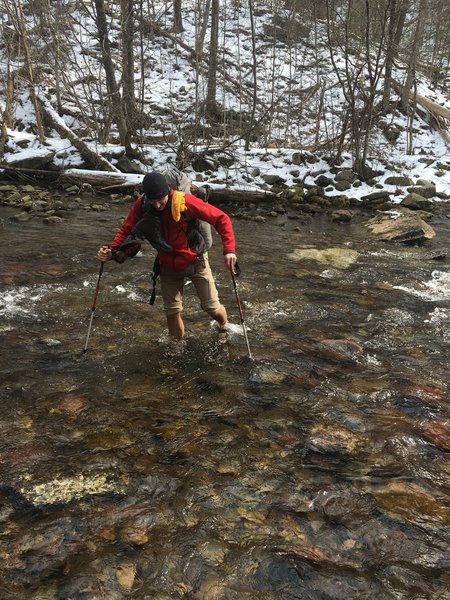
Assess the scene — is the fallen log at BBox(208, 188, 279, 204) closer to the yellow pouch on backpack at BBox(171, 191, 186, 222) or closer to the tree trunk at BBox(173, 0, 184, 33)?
the yellow pouch on backpack at BBox(171, 191, 186, 222)

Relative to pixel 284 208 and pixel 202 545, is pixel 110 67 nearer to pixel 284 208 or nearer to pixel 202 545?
pixel 284 208

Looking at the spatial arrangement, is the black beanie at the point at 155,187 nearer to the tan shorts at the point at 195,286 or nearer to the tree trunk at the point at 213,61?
the tan shorts at the point at 195,286

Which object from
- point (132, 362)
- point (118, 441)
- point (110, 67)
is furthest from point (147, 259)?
point (110, 67)

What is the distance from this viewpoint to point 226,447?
14.9 feet

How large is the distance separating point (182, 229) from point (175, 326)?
1.51 meters

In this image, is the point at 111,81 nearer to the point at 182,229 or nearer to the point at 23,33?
the point at 23,33

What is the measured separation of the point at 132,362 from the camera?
6.04 m

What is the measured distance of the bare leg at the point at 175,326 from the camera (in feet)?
20.7

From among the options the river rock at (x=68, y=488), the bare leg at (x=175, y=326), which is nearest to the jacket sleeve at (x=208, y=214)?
the bare leg at (x=175, y=326)

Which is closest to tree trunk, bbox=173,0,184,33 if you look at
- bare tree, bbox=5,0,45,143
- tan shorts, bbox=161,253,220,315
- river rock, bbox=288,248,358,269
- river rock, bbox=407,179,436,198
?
bare tree, bbox=5,0,45,143

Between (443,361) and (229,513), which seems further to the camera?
(443,361)

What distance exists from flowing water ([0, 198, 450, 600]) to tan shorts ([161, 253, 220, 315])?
2.21ft

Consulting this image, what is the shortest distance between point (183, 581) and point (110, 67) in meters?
18.5

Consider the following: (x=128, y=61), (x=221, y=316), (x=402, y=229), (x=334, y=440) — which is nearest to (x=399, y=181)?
(x=402, y=229)
